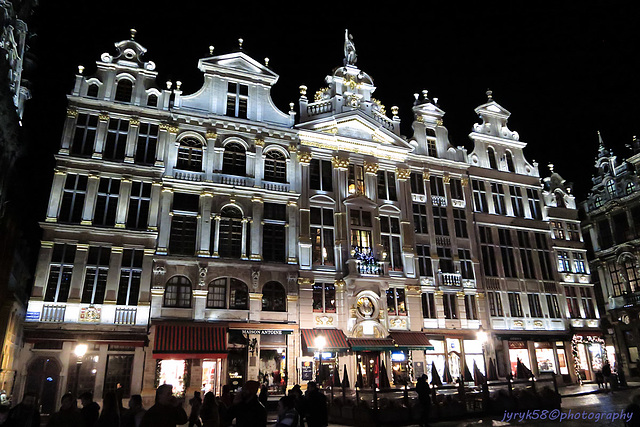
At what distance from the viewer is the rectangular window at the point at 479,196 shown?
39.1m

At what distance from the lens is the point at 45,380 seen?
24.1 metres

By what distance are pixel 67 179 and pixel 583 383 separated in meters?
41.3

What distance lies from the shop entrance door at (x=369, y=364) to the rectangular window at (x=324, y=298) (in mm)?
3742

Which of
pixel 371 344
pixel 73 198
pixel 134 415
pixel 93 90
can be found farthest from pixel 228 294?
pixel 134 415

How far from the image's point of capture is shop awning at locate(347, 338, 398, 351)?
29578mm

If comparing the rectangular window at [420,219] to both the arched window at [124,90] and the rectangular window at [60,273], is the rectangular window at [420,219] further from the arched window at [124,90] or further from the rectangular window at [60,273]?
A: the rectangular window at [60,273]

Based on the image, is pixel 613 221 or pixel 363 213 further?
pixel 613 221

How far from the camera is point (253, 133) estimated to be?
32.7 metres

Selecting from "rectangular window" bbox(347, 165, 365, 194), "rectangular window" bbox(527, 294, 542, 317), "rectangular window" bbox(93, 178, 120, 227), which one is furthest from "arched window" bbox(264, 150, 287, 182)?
"rectangular window" bbox(527, 294, 542, 317)

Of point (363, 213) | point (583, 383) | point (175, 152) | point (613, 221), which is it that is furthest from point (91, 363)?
point (613, 221)

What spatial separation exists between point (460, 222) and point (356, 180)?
33.2 feet

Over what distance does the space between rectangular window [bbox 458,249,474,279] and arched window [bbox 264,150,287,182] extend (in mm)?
16183

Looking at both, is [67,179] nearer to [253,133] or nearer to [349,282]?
[253,133]

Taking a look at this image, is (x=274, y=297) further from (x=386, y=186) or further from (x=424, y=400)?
(x=424, y=400)
